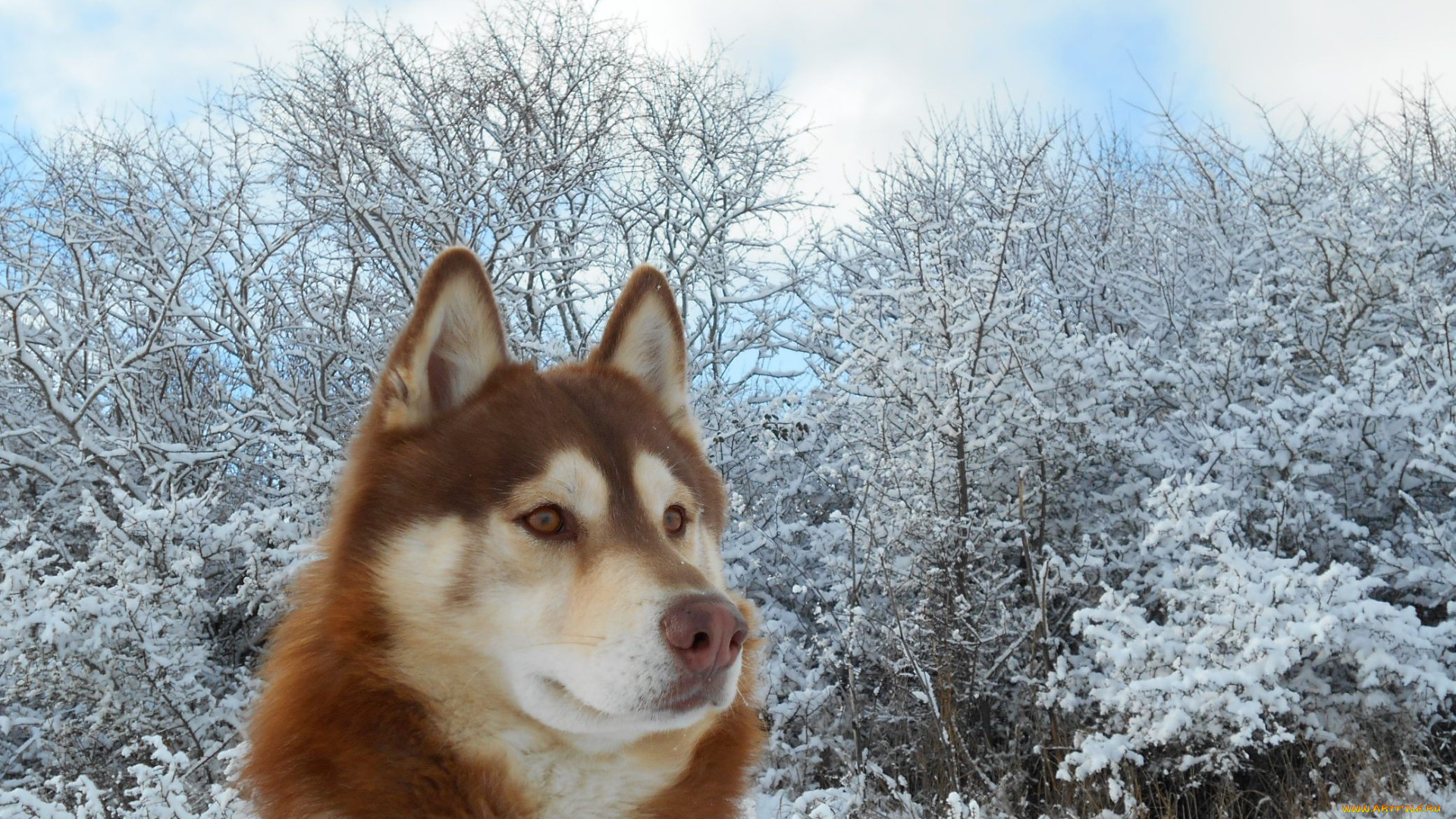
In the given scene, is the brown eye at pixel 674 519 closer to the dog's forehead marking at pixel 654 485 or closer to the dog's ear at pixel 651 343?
the dog's forehead marking at pixel 654 485

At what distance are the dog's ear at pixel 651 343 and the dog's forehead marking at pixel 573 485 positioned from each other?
627 millimetres

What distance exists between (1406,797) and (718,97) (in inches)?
378

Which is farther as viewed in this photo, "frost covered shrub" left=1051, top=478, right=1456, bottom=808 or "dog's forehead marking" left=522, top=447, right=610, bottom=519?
"frost covered shrub" left=1051, top=478, right=1456, bottom=808

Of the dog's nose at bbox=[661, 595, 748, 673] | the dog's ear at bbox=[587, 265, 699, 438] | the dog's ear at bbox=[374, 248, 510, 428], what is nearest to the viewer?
the dog's nose at bbox=[661, 595, 748, 673]

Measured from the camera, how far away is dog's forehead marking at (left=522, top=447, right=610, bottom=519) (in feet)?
7.34

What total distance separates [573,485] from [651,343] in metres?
0.81

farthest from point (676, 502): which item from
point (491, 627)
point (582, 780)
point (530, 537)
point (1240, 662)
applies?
point (1240, 662)

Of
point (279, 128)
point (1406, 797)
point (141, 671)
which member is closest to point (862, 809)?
point (1406, 797)

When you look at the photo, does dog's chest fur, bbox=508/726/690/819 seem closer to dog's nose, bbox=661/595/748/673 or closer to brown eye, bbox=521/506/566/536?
dog's nose, bbox=661/595/748/673

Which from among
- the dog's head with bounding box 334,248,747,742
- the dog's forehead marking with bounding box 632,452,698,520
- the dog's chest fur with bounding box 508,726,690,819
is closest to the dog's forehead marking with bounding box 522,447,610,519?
the dog's head with bounding box 334,248,747,742

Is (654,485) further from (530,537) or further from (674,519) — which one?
(530,537)

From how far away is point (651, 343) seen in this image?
2973 mm

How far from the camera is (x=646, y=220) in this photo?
1078cm

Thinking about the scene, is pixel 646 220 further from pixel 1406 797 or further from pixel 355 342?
pixel 1406 797
